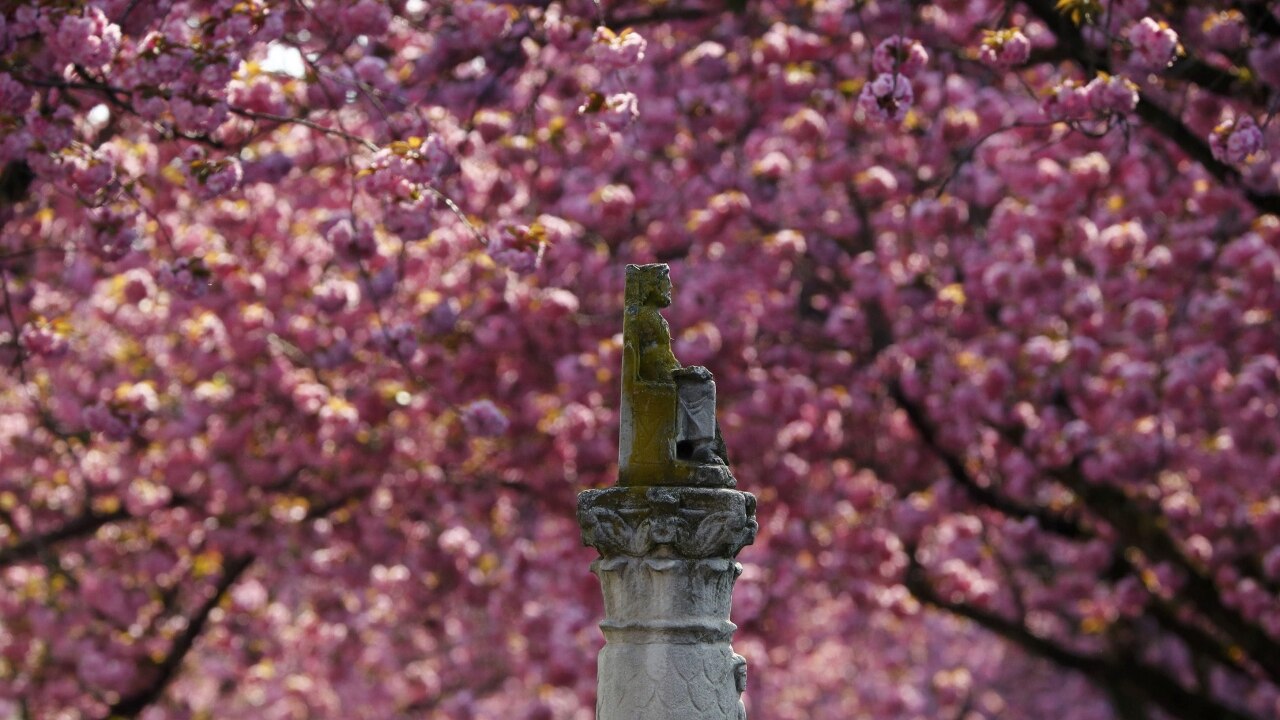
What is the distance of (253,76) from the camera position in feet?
32.1

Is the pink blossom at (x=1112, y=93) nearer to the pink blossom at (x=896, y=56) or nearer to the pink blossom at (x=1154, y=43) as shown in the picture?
the pink blossom at (x=1154, y=43)

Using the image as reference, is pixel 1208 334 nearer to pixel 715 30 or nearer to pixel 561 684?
pixel 715 30

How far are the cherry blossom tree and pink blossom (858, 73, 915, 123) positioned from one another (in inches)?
90.4

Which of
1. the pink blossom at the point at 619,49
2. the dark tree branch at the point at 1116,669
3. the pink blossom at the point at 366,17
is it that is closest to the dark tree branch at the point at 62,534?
the pink blossom at the point at 366,17

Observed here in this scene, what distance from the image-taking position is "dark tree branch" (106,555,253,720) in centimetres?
1541

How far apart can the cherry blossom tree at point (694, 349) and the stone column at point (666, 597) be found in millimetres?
4670

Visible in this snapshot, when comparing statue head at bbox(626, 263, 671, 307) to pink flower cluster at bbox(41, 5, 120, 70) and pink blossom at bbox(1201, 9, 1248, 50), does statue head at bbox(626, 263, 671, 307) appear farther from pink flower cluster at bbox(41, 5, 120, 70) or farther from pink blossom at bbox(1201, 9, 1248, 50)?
pink blossom at bbox(1201, 9, 1248, 50)

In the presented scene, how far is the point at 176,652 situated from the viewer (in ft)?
50.8

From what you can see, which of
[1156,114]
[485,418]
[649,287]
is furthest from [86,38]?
[1156,114]

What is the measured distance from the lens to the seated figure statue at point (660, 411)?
623 cm

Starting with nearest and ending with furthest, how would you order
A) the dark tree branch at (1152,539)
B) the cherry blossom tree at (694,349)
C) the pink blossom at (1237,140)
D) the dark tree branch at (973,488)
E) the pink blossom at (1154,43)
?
Answer: 1. the pink blossom at (1237,140)
2. the pink blossom at (1154,43)
3. the cherry blossom tree at (694,349)
4. the dark tree branch at (1152,539)
5. the dark tree branch at (973,488)

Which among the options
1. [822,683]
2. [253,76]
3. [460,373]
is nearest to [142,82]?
[253,76]

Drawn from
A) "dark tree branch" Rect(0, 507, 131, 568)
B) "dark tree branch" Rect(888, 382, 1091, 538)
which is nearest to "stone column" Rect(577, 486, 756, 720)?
"dark tree branch" Rect(888, 382, 1091, 538)

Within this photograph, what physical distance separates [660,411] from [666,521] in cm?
45
